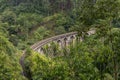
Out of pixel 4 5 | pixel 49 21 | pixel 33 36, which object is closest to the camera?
pixel 33 36

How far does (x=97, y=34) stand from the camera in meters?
19.5

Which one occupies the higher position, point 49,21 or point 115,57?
point 115,57

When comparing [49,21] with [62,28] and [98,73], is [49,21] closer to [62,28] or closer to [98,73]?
[62,28]

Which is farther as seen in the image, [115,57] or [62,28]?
[62,28]

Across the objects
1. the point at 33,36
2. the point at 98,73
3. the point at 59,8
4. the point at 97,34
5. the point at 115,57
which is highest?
the point at 97,34

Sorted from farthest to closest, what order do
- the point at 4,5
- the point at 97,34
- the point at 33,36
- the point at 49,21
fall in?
the point at 4,5
the point at 49,21
the point at 33,36
the point at 97,34

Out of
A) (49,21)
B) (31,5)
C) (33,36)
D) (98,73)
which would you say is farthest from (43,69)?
(31,5)

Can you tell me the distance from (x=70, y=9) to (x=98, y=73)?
150 feet

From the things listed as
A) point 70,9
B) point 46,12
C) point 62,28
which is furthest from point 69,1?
point 62,28

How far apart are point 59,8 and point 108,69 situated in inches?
1826

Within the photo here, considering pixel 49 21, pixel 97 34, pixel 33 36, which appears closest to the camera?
pixel 97 34

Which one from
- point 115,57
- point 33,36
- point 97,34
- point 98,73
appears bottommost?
point 33,36

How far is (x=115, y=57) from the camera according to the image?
19.6 meters

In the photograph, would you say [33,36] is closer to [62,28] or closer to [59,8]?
[62,28]
